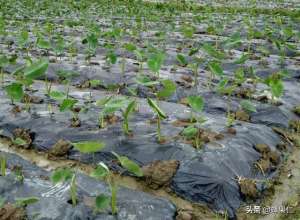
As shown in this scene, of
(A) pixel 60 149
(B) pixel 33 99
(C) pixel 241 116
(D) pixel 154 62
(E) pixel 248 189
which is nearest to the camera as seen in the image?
(E) pixel 248 189

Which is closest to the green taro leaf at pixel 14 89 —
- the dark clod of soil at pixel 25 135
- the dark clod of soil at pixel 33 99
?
the dark clod of soil at pixel 25 135

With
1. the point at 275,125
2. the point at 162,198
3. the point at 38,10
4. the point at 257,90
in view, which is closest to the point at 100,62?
the point at 257,90

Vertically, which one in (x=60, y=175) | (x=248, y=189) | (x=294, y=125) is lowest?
(x=294, y=125)

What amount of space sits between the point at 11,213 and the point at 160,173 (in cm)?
94

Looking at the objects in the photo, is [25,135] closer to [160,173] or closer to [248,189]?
[160,173]

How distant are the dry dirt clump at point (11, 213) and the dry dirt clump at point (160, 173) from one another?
0.82 meters

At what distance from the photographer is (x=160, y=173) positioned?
2709mm

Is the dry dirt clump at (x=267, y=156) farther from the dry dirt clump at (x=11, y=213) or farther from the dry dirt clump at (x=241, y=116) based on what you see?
the dry dirt clump at (x=11, y=213)

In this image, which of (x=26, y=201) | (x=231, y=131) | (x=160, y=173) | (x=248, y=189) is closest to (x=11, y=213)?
(x=26, y=201)

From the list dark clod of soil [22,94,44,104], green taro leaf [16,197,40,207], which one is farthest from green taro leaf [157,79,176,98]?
dark clod of soil [22,94,44,104]

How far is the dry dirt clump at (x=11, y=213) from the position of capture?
7.15 feet

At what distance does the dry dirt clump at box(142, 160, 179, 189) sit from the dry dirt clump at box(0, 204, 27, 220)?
0.82m

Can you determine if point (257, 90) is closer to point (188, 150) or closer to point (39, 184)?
point (188, 150)

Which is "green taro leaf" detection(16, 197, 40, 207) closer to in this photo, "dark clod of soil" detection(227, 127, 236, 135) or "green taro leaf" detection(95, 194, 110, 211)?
"green taro leaf" detection(95, 194, 110, 211)
